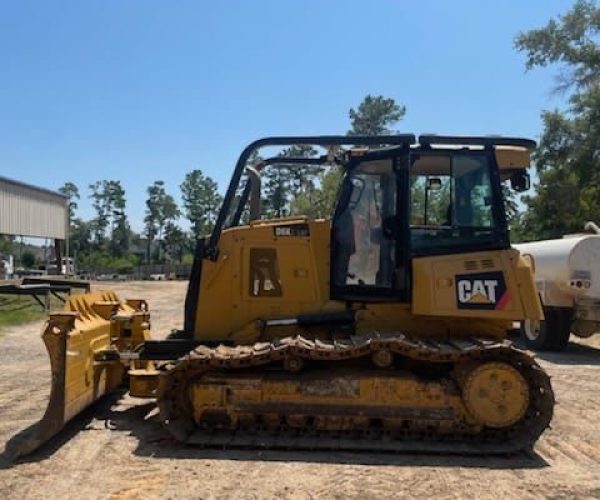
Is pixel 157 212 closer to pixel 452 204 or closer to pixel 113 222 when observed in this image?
pixel 113 222

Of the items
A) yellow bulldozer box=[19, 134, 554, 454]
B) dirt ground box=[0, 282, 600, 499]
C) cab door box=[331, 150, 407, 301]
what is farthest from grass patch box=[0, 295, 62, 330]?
cab door box=[331, 150, 407, 301]

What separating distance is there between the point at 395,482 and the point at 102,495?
89.5 inches

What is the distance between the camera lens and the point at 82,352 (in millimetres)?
6980

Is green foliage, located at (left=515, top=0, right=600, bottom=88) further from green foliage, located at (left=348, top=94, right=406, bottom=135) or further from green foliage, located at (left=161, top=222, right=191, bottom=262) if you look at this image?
green foliage, located at (left=161, top=222, right=191, bottom=262)

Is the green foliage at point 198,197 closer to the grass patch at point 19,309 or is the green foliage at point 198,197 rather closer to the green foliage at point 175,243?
the green foliage at point 175,243

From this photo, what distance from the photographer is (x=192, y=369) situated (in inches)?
259

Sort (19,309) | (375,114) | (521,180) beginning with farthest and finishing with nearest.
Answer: (375,114), (19,309), (521,180)

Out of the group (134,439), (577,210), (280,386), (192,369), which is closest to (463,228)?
(280,386)

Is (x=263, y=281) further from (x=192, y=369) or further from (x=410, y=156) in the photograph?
(x=410, y=156)

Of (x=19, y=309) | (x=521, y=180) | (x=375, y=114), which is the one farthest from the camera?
(x=375, y=114)

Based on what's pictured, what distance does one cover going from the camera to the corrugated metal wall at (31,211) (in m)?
26.7

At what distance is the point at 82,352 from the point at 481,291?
4022mm

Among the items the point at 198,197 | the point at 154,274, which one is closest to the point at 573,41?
the point at 154,274

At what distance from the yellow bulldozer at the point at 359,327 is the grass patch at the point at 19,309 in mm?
11530
